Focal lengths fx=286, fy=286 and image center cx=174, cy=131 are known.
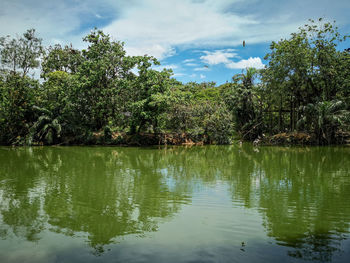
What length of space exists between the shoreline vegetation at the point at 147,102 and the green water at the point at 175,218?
48.4ft

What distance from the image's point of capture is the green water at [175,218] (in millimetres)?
4215

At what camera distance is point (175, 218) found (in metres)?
5.81

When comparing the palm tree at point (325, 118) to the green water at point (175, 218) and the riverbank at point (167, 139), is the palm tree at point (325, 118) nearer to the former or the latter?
the riverbank at point (167, 139)

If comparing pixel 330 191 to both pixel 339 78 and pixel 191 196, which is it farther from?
pixel 339 78

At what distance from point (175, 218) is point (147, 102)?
18.5 m

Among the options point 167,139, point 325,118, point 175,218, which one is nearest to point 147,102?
point 167,139

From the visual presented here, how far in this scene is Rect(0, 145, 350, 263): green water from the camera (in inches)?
166

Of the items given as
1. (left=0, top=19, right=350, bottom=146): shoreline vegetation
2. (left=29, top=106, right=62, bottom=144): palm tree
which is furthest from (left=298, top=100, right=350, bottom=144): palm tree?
(left=29, top=106, right=62, bottom=144): palm tree

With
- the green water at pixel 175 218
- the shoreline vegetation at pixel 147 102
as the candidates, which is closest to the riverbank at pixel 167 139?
the shoreline vegetation at pixel 147 102

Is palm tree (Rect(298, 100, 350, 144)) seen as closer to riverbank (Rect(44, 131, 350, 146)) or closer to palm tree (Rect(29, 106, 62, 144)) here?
riverbank (Rect(44, 131, 350, 146))

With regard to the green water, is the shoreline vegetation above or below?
above

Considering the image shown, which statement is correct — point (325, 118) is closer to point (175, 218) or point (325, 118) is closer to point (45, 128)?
point (175, 218)

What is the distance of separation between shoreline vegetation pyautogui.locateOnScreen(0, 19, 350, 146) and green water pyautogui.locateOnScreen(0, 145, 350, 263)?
14.8 m

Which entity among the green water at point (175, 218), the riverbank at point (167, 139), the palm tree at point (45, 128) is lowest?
the green water at point (175, 218)
